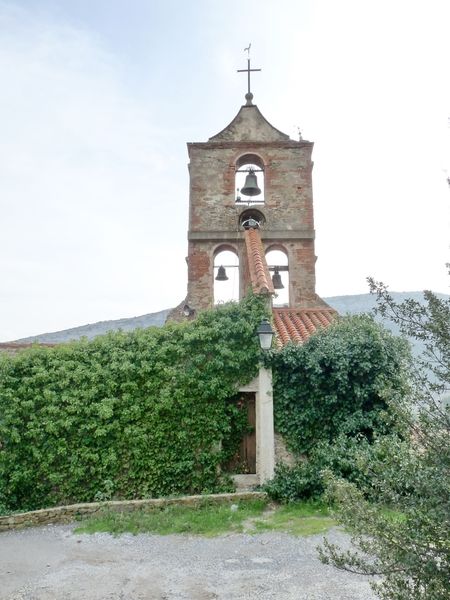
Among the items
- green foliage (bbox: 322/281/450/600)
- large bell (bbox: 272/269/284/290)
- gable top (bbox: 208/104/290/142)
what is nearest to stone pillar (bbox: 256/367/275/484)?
large bell (bbox: 272/269/284/290)

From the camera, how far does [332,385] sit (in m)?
10.3

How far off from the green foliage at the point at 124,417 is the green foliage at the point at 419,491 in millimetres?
7036

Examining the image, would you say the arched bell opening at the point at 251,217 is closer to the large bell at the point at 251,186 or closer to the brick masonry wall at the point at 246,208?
the brick masonry wall at the point at 246,208

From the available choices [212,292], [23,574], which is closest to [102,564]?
[23,574]

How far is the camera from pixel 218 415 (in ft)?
34.8

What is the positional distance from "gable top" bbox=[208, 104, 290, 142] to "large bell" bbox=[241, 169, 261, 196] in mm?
1489

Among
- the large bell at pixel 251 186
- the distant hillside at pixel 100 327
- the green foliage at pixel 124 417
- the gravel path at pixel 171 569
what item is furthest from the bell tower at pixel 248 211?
the distant hillside at pixel 100 327

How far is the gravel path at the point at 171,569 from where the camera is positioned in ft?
19.4

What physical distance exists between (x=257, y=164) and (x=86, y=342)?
24.4 ft

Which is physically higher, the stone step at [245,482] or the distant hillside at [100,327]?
the distant hillside at [100,327]

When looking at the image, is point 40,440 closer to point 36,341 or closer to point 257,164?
point 36,341

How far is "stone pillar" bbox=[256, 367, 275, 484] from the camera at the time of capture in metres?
10.2

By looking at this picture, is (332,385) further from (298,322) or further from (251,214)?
(251,214)

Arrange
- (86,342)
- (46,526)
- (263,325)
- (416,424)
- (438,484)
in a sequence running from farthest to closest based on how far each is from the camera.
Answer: (86,342) → (263,325) → (46,526) → (416,424) → (438,484)
